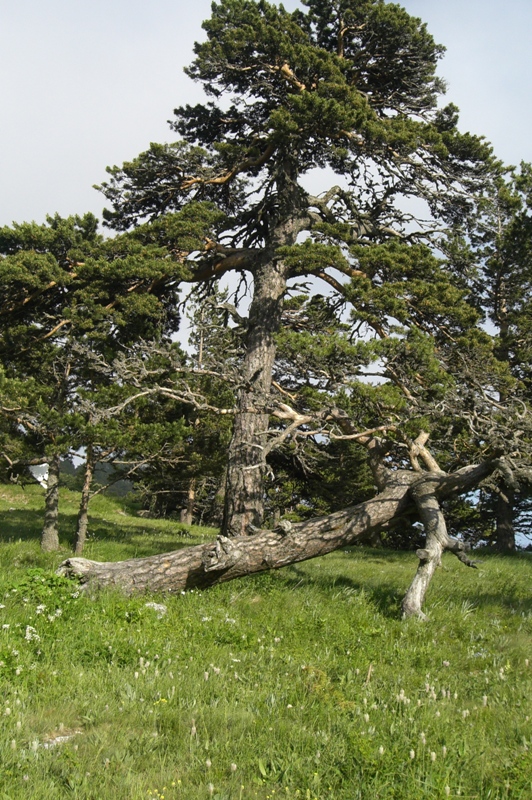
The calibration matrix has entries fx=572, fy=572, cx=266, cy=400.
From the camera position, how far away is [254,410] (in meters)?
10.9

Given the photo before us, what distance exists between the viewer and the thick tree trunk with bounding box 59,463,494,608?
7781 millimetres

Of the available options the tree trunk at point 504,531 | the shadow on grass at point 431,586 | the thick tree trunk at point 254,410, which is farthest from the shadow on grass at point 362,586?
the tree trunk at point 504,531

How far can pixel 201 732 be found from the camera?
13.6ft

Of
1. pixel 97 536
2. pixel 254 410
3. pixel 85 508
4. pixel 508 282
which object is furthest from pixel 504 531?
pixel 85 508

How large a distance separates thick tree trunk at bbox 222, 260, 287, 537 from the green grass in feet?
11.1

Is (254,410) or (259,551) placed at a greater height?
(254,410)

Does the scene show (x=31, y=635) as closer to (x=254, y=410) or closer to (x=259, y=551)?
(x=259, y=551)

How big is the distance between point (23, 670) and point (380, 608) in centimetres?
483

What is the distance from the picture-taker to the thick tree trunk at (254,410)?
1159 centimetres

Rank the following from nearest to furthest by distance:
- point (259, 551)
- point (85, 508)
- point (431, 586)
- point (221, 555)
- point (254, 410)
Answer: point (221, 555) → point (259, 551) → point (431, 586) → point (254, 410) → point (85, 508)

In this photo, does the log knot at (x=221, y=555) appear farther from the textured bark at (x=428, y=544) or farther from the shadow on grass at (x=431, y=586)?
the textured bark at (x=428, y=544)

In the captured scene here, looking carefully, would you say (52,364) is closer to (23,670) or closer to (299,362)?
(299,362)

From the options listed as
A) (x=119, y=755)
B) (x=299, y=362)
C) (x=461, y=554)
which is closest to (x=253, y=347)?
(x=299, y=362)

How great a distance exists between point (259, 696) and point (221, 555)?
3.34 m
